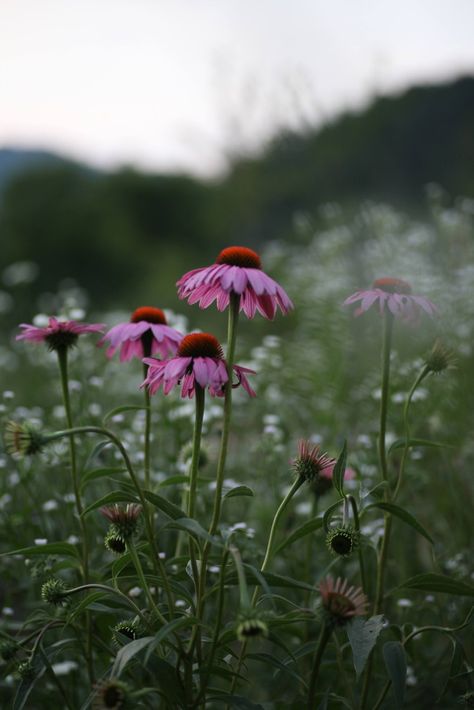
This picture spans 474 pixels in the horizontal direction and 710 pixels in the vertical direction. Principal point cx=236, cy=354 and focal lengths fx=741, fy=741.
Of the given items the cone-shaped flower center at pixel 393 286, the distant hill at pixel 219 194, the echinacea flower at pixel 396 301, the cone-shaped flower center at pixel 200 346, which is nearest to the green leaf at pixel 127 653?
the cone-shaped flower center at pixel 200 346

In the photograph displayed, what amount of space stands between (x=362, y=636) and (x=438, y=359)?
0.55 m

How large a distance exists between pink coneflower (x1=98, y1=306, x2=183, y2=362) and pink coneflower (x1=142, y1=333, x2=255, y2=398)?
0.35ft

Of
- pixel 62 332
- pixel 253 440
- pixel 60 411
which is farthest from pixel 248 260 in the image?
pixel 253 440

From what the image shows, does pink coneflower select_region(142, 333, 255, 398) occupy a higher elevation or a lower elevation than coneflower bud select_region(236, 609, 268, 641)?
higher

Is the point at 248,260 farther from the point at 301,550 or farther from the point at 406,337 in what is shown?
the point at 406,337

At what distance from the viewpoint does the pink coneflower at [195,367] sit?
123 cm

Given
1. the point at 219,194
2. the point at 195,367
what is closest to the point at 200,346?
the point at 195,367

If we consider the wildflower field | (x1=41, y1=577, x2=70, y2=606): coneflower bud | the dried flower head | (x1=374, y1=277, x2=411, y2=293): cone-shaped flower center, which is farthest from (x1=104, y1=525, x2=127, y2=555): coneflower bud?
(x1=374, y1=277, x2=411, y2=293): cone-shaped flower center

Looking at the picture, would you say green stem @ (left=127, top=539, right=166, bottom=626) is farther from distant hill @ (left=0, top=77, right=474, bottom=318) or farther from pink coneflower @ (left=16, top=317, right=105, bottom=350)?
distant hill @ (left=0, top=77, right=474, bottom=318)

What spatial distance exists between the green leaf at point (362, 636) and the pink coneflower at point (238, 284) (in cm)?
54

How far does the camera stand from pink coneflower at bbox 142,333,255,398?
48.3 inches

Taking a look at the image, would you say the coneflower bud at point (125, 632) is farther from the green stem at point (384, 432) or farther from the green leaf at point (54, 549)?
the green stem at point (384, 432)

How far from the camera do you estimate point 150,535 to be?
48.1 inches

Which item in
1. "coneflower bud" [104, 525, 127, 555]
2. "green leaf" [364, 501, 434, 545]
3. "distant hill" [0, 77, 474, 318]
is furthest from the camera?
"distant hill" [0, 77, 474, 318]
